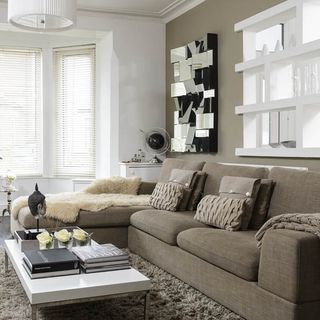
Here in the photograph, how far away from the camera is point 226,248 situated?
3014 mm

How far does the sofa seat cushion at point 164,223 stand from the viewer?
375cm

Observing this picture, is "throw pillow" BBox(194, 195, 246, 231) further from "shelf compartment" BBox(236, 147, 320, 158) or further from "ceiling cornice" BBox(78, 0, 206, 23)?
"ceiling cornice" BBox(78, 0, 206, 23)

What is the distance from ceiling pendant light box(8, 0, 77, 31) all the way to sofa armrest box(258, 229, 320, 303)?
7.48ft

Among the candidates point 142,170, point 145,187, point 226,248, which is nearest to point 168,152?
point 142,170

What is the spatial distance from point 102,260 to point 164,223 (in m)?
1.14

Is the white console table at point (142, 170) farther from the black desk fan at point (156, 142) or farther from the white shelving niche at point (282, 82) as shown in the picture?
the white shelving niche at point (282, 82)

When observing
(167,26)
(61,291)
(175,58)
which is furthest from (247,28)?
(61,291)

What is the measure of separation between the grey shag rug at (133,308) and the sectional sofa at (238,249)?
8 cm

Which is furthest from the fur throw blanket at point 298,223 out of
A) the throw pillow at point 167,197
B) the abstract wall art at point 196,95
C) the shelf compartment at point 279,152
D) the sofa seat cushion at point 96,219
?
the abstract wall art at point 196,95

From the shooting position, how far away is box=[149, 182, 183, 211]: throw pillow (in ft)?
14.7

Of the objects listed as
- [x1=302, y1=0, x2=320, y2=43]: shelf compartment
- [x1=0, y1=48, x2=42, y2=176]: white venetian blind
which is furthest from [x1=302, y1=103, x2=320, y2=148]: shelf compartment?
[x1=0, y1=48, x2=42, y2=176]: white venetian blind

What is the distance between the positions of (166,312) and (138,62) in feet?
13.6

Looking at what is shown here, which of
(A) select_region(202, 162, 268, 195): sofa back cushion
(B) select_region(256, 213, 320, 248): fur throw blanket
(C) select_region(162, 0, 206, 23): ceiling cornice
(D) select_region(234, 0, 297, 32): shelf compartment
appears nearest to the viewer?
(B) select_region(256, 213, 320, 248): fur throw blanket

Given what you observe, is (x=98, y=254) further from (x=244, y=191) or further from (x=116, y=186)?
(x=116, y=186)
